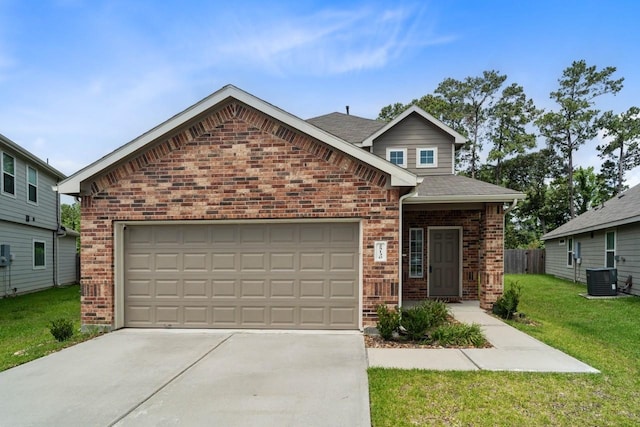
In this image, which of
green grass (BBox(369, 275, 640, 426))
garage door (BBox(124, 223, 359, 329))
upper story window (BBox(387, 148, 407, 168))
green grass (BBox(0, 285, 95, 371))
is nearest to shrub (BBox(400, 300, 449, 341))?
garage door (BBox(124, 223, 359, 329))

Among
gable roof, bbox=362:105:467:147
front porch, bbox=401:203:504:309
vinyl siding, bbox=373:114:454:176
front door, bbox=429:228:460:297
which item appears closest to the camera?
front porch, bbox=401:203:504:309

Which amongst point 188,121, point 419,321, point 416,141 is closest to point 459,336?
point 419,321

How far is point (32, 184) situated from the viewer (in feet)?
50.2

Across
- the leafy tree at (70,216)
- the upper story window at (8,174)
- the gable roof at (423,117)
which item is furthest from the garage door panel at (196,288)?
the leafy tree at (70,216)

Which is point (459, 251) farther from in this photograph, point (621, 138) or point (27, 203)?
point (621, 138)

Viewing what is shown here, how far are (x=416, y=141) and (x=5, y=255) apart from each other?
15.0 meters

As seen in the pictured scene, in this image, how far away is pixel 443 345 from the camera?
630 centimetres

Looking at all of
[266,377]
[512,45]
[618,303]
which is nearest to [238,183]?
[266,377]

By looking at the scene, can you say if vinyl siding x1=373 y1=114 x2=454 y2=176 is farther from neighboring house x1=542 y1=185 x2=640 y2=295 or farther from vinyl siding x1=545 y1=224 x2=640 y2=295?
vinyl siding x1=545 y1=224 x2=640 y2=295

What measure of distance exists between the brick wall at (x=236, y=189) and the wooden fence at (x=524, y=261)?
62.3 ft

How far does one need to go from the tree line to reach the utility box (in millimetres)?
23717

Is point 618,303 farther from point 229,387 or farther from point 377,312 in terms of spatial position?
point 229,387

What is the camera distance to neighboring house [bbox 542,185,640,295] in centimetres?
1248

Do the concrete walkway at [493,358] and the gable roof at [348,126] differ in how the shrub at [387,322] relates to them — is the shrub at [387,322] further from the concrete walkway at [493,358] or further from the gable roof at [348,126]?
the gable roof at [348,126]
